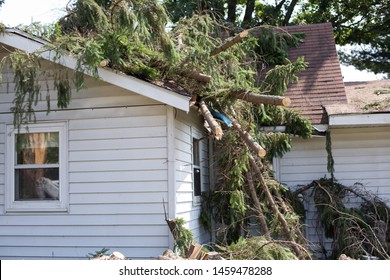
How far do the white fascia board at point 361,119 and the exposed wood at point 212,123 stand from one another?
9.18 ft

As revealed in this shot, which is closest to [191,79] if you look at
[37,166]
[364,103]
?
[37,166]

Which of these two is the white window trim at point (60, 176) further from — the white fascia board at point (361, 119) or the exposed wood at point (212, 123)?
the white fascia board at point (361, 119)

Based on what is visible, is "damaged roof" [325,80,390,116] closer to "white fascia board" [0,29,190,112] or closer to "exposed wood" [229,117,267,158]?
"exposed wood" [229,117,267,158]

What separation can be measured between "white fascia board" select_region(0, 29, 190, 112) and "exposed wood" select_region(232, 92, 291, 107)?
1.10 m

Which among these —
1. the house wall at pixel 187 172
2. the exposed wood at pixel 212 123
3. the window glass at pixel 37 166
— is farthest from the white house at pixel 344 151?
the window glass at pixel 37 166

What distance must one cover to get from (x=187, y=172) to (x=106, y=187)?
1357mm

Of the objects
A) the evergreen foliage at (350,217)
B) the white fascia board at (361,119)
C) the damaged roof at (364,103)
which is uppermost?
the damaged roof at (364,103)

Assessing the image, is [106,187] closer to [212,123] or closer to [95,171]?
[95,171]

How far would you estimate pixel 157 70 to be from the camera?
25.8ft

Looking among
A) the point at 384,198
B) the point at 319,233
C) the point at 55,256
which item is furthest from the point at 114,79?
the point at 384,198

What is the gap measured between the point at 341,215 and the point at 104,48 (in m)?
4.86

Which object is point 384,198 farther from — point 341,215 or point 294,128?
point 294,128

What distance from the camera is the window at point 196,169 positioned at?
8.82m

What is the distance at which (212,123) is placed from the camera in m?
7.22
